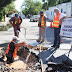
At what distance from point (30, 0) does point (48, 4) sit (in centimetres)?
3738

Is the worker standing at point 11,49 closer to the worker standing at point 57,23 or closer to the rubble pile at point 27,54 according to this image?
the rubble pile at point 27,54

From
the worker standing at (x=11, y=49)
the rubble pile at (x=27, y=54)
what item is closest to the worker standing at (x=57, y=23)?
the rubble pile at (x=27, y=54)

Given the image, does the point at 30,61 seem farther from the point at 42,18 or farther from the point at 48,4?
the point at 48,4

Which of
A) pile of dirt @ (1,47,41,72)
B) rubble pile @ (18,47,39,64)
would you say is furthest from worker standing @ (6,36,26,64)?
rubble pile @ (18,47,39,64)

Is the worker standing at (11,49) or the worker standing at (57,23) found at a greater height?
the worker standing at (57,23)

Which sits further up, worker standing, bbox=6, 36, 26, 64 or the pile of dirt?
worker standing, bbox=6, 36, 26, 64

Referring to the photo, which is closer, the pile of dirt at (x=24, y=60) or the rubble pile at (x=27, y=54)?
the pile of dirt at (x=24, y=60)

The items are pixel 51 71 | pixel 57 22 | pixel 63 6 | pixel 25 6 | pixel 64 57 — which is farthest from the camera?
pixel 25 6

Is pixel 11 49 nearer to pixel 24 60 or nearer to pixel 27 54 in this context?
pixel 24 60

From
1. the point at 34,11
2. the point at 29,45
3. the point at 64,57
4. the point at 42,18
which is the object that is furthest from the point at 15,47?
the point at 34,11

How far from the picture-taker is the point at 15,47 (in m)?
5.70

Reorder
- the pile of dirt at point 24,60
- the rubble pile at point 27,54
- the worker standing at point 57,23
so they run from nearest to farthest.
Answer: the pile of dirt at point 24,60, the rubble pile at point 27,54, the worker standing at point 57,23

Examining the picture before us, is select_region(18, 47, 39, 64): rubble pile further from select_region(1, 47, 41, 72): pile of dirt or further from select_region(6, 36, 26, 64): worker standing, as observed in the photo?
select_region(6, 36, 26, 64): worker standing

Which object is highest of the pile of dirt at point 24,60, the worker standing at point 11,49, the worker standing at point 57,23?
the worker standing at point 57,23
